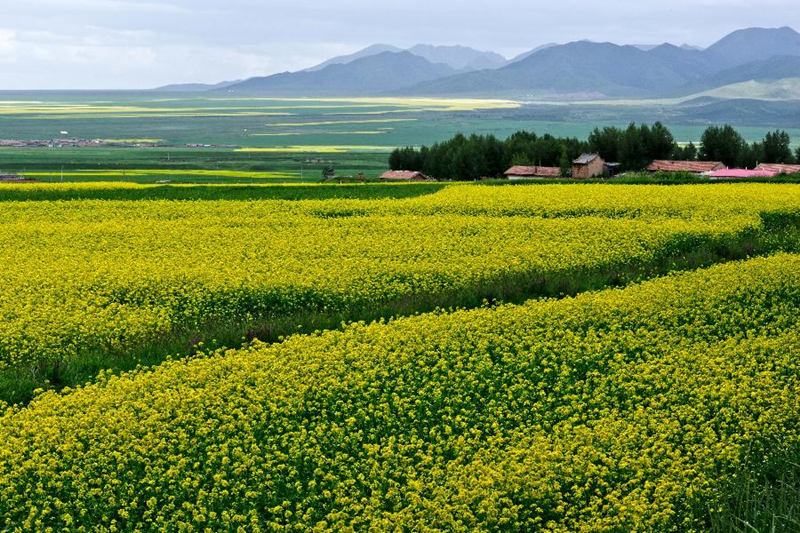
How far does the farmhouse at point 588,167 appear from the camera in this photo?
85562 mm

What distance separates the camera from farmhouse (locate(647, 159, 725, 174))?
286 ft

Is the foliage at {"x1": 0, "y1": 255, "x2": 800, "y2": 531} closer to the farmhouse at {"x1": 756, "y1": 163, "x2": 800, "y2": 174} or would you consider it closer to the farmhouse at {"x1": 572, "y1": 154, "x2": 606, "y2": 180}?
the farmhouse at {"x1": 572, "y1": 154, "x2": 606, "y2": 180}

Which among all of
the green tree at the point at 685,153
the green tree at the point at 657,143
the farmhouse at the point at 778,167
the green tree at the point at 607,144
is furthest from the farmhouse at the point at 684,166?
the green tree at the point at 685,153

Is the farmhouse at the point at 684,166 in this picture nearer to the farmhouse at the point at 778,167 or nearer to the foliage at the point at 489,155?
the farmhouse at the point at 778,167

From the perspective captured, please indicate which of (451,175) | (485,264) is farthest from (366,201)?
(451,175)

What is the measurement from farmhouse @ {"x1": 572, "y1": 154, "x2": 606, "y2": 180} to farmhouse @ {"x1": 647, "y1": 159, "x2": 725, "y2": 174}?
5818 mm

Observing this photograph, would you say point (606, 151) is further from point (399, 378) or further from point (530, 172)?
point (399, 378)

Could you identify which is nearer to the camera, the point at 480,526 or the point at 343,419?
the point at 480,526

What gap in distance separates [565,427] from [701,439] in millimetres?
2150

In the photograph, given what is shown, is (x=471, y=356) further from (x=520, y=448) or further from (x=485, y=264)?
(x=485, y=264)

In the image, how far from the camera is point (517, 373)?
15.9 m

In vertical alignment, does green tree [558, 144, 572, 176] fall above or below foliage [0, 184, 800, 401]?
above

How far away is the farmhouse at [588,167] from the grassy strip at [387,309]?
181 ft

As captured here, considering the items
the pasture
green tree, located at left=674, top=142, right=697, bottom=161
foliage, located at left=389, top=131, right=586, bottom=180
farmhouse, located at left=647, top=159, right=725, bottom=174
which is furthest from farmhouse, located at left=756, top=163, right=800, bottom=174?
the pasture
